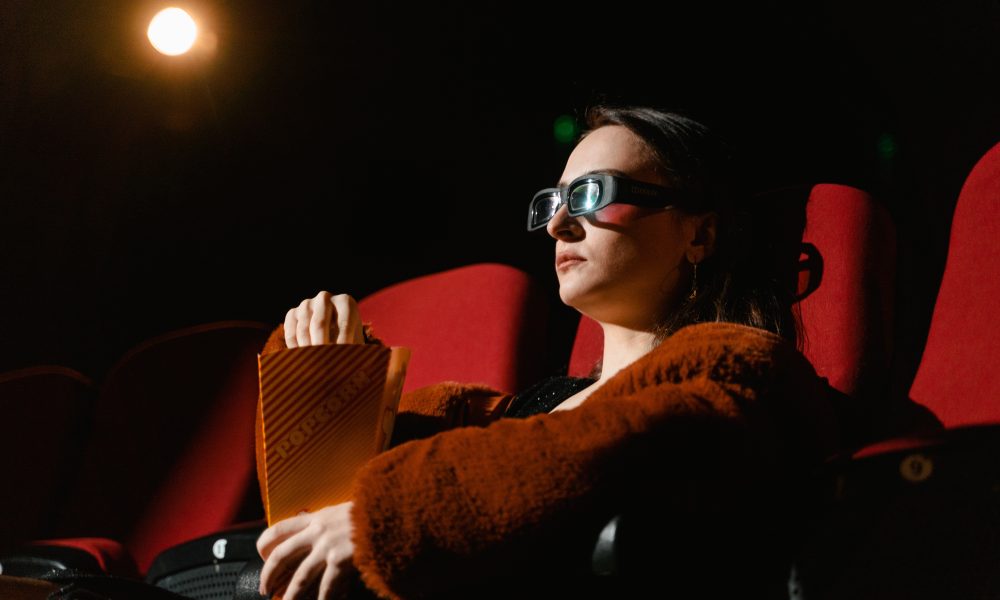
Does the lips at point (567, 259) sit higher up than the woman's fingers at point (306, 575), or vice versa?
the lips at point (567, 259)

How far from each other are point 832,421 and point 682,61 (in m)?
0.91

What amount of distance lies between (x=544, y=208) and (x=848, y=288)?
0.39 meters

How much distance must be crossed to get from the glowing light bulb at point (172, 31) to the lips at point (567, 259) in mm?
1219

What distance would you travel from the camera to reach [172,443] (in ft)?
4.93

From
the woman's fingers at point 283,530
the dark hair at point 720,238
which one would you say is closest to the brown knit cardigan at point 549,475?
the woman's fingers at point 283,530

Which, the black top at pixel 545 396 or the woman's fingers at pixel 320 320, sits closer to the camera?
the woman's fingers at pixel 320 320

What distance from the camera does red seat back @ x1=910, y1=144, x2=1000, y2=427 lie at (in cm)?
76

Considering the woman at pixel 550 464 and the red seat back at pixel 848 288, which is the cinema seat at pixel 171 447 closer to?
the woman at pixel 550 464

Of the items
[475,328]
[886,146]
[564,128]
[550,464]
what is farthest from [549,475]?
[564,128]

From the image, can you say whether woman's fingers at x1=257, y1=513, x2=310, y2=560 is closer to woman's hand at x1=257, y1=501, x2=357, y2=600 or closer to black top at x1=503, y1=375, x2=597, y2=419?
woman's hand at x1=257, y1=501, x2=357, y2=600

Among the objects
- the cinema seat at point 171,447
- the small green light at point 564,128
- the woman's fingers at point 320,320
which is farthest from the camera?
the small green light at point 564,128

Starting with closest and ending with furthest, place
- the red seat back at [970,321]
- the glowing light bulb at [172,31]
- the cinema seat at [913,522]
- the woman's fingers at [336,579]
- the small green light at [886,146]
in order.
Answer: the cinema seat at [913,522] < the woman's fingers at [336,579] < the red seat back at [970,321] < the small green light at [886,146] < the glowing light bulb at [172,31]

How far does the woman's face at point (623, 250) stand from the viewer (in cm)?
101

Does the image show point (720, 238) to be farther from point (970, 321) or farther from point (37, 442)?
point (37, 442)
